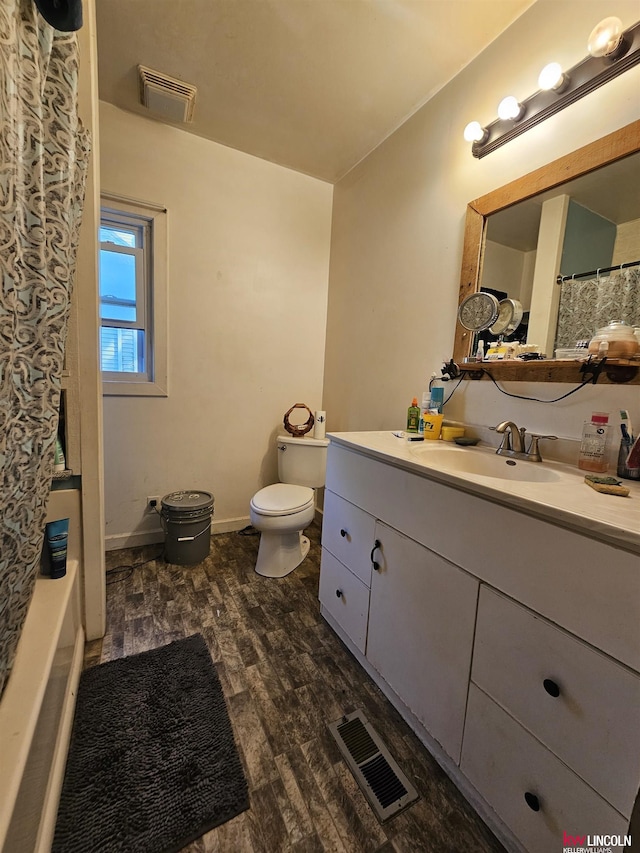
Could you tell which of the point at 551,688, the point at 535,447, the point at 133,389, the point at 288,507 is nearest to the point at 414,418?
the point at 535,447

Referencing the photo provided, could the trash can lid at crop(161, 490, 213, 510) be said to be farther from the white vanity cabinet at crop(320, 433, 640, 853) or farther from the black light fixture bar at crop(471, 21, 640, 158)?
the black light fixture bar at crop(471, 21, 640, 158)

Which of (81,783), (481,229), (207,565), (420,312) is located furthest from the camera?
(207,565)

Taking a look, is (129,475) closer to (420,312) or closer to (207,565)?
(207,565)

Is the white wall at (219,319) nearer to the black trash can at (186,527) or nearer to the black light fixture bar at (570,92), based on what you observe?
the black trash can at (186,527)

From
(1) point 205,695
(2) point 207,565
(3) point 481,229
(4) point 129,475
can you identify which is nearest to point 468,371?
(3) point 481,229

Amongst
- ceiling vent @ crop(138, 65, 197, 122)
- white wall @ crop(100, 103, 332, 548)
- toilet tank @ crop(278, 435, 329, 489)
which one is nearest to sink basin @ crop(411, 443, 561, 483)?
→ toilet tank @ crop(278, 435, 329, 489)

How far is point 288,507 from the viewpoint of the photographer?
1827 millimetres

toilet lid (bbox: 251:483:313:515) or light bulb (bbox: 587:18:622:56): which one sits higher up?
light bulb (bbox: 587:18:622:56)

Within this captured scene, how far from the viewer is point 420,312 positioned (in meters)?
1.76

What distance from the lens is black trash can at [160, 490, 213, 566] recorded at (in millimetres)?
1929

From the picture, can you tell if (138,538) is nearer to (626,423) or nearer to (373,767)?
(373,767)

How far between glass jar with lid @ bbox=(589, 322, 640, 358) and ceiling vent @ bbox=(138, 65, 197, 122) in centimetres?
214

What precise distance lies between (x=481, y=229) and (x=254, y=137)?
1495 millimetres

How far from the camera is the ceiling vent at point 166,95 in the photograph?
163 cm
